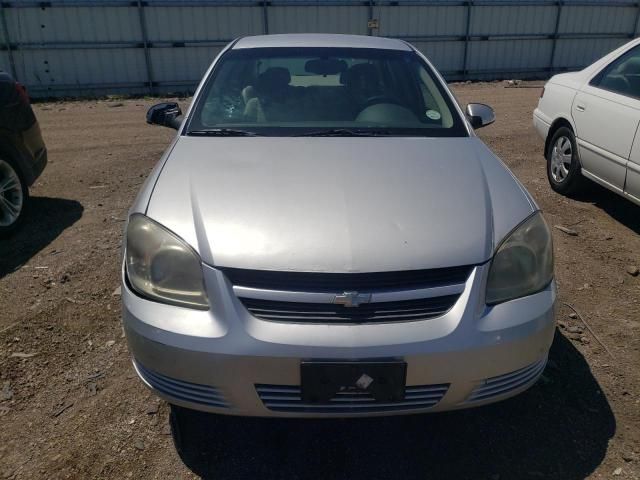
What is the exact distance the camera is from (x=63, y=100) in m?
12.4

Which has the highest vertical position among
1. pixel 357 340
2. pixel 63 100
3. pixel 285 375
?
pixel 357 340

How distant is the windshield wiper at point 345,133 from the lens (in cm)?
286

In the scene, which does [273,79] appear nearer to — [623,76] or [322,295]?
[322,295]

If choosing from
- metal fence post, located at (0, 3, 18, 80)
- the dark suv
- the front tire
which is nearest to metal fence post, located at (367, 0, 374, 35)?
metal fence post, located at (0, 3, 18, 80)

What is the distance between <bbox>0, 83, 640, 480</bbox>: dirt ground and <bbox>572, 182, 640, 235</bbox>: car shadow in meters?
0.39

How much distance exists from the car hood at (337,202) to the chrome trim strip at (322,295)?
0.08 meters

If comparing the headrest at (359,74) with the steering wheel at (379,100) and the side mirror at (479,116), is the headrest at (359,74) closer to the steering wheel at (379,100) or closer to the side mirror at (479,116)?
the steering wheel at (379,100)

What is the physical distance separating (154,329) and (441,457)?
4.09ft

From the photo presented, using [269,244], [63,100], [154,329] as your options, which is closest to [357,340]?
[269,244]

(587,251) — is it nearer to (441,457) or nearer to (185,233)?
(441,457)

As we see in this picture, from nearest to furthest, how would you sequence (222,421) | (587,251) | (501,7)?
1. (222,421)
2. (587,251)
3. (501,7)

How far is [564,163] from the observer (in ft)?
16.6

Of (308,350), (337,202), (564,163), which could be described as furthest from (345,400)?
(564,163)

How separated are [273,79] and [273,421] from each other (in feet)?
6.39
